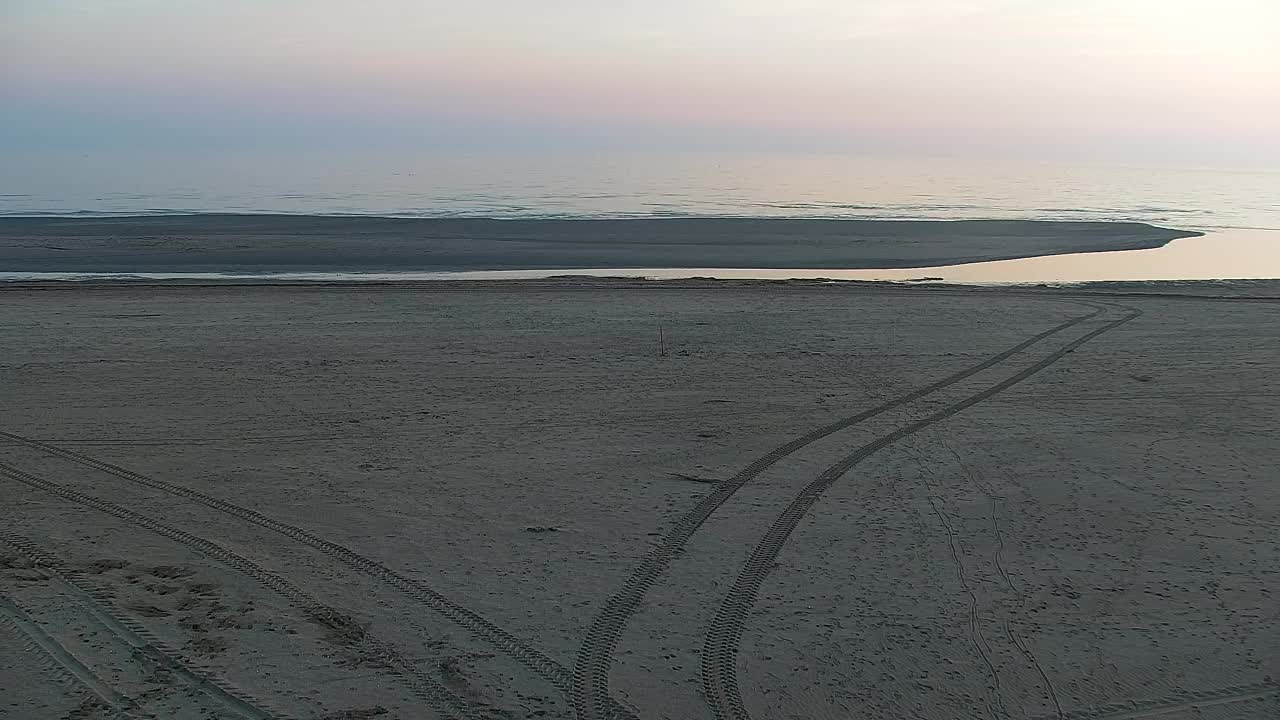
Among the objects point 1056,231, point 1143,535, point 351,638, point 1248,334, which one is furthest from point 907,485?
point 1056,231

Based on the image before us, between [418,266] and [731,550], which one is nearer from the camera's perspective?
[731,550]

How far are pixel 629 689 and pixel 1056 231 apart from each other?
136ft

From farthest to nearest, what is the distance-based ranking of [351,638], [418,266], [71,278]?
[418,266] < [71,278] < [351,638]

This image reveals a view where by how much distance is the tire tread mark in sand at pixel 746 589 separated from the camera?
5.85 m

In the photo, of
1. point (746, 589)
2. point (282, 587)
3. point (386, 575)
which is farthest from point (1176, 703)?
point (282, 587)

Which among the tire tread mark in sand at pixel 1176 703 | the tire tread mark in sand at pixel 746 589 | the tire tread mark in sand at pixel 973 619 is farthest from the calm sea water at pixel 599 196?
the tire tread mark in sand at pixel 1176 703

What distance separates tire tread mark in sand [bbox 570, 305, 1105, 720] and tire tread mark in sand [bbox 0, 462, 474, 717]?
723mm

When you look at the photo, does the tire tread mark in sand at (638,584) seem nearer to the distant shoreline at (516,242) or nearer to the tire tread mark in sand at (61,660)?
the tire tread mark in sand at (61,660)

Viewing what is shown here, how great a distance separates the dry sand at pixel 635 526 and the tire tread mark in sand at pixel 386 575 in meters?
0.04

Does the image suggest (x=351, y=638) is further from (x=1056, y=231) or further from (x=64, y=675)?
(x=1056, y=231)

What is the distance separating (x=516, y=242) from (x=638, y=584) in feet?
96.1

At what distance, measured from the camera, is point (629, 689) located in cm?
586

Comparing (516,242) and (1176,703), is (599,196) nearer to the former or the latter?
(516,242)

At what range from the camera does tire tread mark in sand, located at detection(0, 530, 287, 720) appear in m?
5.57
